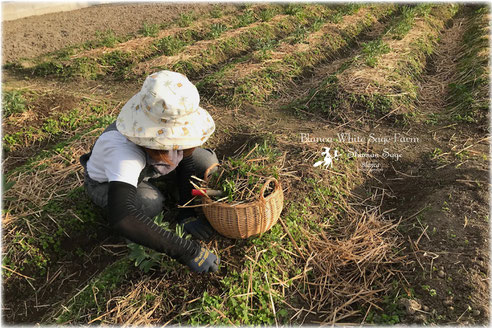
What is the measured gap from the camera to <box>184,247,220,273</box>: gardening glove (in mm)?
2096

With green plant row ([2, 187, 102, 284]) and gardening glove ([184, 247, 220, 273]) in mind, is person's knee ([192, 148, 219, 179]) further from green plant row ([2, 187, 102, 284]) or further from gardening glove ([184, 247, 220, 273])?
green plant row ([2, 187, 102, 284])

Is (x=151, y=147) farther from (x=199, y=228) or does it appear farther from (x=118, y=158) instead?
(x=199, y=228)

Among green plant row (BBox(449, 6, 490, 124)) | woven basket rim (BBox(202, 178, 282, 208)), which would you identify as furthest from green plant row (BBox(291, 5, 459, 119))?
woven basket rim (BBox(202, 178, 282, 208))

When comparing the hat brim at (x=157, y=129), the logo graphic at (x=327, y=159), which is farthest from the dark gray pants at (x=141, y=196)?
the logo graphic at (x=327, y=159)

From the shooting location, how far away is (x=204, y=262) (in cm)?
214

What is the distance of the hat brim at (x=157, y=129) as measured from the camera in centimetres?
205

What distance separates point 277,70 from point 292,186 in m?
2.84

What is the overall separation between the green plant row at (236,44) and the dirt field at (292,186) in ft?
0.19

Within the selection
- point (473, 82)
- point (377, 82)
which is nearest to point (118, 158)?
point (377, 82)

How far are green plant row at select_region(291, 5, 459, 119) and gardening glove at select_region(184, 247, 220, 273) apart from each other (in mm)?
2678

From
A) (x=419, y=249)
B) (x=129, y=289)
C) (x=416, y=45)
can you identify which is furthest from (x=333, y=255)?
(x=416, y=45)

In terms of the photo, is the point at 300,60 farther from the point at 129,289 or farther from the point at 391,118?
the point at 129,289

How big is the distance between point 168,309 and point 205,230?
597 mm

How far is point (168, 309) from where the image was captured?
7.03 ft
